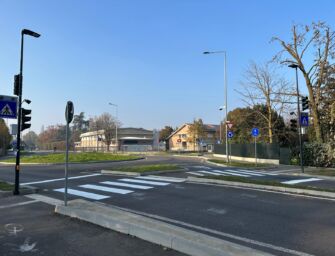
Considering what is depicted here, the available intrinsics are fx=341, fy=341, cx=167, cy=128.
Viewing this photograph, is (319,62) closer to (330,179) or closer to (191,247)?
(330,179)

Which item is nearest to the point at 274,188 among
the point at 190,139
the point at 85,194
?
the point at 85,194

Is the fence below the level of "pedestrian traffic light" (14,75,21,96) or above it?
below

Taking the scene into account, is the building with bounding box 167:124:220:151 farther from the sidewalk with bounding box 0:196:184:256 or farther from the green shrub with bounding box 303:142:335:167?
the sidewalk with bounding box 0:196:184:256

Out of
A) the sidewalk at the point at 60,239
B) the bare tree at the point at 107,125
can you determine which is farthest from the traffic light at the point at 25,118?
the bare tree at the point at 107,125

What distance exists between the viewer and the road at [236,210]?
21.3ft

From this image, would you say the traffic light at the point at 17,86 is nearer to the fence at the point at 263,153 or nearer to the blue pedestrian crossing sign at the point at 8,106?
the blue pedestrian crossing sign at the point at 8,106

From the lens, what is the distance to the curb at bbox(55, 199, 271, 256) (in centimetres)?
546

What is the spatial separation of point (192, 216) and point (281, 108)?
108 ft

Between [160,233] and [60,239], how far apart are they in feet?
6.55

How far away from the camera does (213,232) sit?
7.09 meters

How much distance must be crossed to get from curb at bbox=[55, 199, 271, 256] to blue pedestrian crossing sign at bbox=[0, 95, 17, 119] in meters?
5.62

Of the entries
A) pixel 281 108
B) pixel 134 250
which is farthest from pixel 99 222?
pixel 281 108

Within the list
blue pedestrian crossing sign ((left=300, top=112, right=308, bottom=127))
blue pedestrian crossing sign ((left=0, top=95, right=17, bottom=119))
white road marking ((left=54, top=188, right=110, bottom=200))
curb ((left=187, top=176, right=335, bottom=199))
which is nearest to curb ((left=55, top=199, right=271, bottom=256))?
white road marking ((left=54, top=188, right=110, bottom=200))

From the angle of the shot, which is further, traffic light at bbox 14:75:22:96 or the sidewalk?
traffic light at bbox 14:75:22:96
